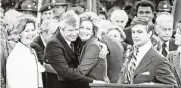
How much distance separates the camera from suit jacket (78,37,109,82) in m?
4.17

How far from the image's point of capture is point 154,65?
4105 millimetres

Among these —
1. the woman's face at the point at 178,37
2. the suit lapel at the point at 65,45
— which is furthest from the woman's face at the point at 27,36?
the woman's face at the point at 178,37

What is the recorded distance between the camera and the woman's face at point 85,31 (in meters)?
4.20

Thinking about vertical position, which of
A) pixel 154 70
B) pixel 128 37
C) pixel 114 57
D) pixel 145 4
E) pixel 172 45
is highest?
pixel 145 4

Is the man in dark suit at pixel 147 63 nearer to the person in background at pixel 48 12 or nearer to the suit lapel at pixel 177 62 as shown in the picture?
the suit lapel at pixel 177 62

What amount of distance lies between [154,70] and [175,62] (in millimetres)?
362

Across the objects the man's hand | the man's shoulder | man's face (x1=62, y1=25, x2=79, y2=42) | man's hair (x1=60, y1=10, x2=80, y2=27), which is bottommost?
the man's shoulder

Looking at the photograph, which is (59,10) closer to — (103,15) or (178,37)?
(103,15)

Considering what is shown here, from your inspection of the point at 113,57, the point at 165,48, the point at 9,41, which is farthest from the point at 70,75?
the point at 165,48

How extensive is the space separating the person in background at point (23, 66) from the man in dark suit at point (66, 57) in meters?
0.19

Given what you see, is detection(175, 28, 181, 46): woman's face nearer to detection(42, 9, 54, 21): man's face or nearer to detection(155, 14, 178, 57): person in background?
detection(155, 14, 178, 57): person in background

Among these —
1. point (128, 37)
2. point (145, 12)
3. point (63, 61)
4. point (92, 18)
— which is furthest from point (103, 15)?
point (63, 61)

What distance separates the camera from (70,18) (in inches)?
167

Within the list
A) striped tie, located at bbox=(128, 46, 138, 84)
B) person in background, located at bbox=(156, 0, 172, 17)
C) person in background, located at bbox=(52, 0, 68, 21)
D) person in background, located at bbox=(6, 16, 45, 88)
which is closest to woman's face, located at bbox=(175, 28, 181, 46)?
person in background, located at bbox=(156, 0, 172, 17)
